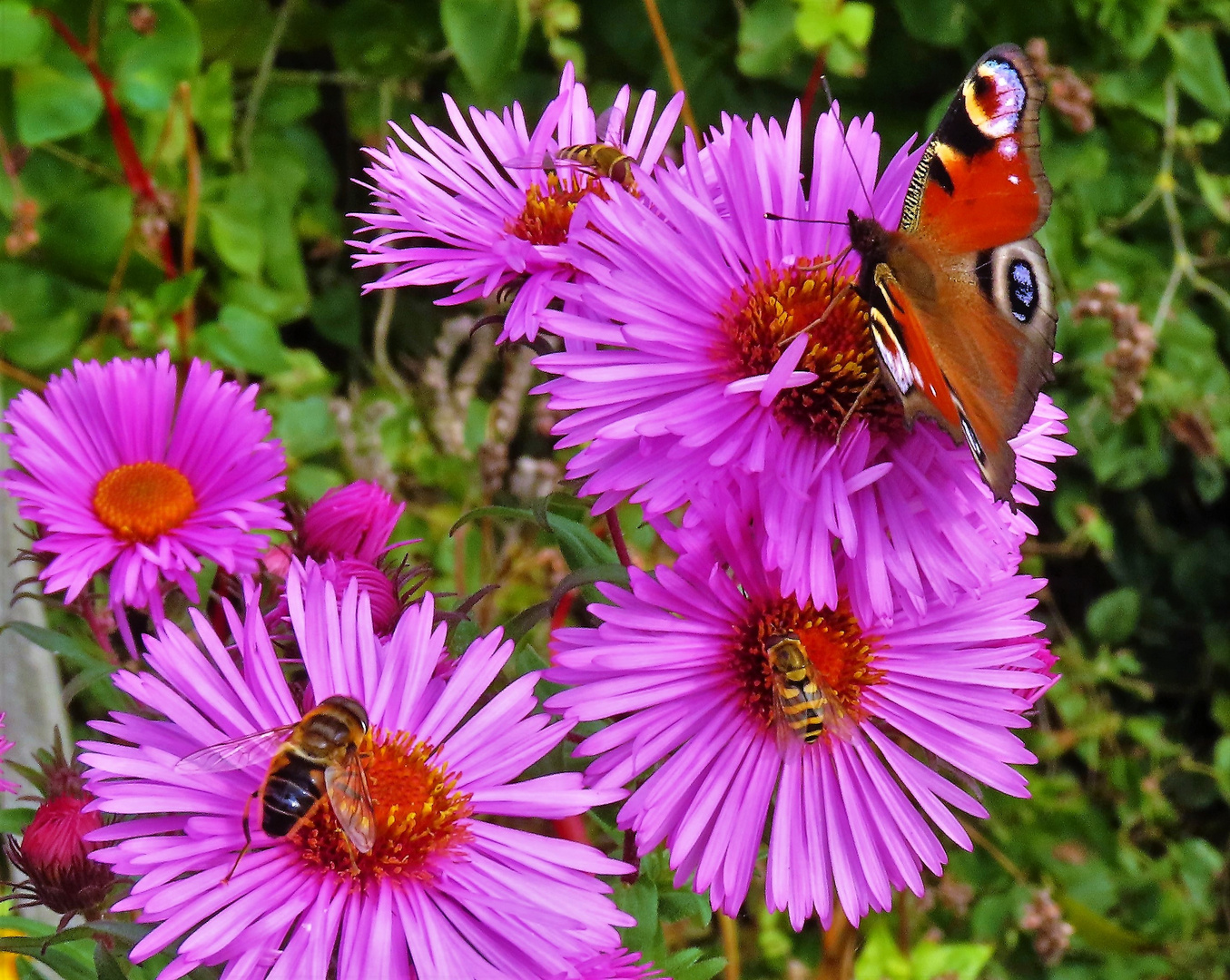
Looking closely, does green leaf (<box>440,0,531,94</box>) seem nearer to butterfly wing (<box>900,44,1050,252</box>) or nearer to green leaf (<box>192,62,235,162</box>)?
green leaf (<box>192,62,235,162</box>)

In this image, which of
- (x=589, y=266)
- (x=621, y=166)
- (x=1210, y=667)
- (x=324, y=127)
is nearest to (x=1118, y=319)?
(x=1210, y=667)

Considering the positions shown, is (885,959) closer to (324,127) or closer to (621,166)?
(621,166)

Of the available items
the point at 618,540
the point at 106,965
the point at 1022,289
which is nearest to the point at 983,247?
the point at 1022,289

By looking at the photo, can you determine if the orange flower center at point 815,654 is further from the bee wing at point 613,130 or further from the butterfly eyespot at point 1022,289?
the bee wing at point 613,130

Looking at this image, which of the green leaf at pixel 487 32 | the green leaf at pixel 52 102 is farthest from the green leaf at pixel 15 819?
the green leaf at pixel 487 32

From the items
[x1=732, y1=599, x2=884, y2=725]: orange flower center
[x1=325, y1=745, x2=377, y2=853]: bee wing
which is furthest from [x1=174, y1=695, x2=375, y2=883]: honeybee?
[x1=732, y1=599, x2=884, y2=725]: orange flower center

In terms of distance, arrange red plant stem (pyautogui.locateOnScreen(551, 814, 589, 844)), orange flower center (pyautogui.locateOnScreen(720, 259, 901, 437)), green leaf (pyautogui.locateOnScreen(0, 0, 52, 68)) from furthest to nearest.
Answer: green leaf (pyautogui.locateOnScreen(0, 0, 52, 68)) < red plant stem (pyautogui.locateOnScreen(551, 814, 589, 844)) < orange flower center (pyautogui.locateOnScreen(720, 259, 901, 437))
